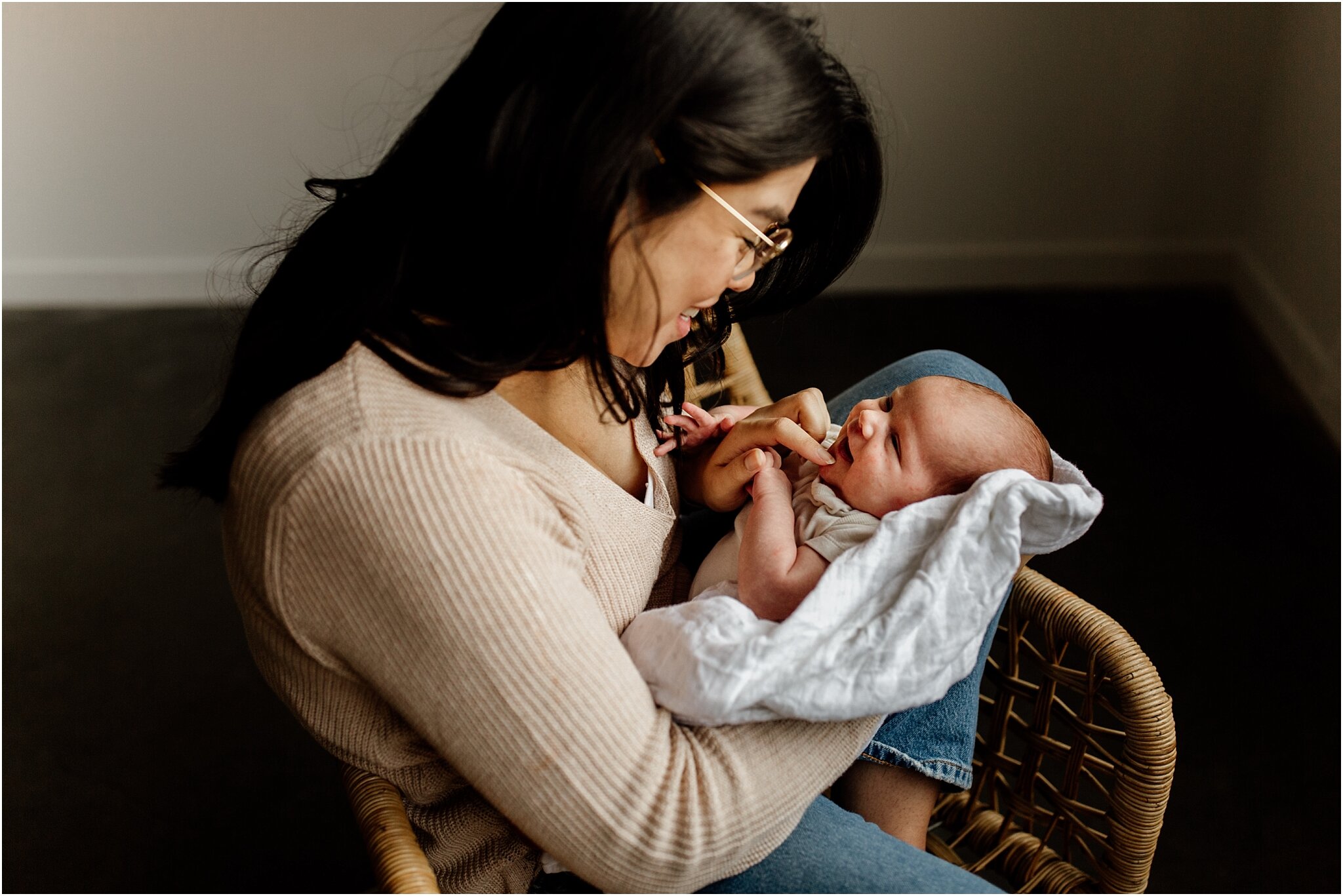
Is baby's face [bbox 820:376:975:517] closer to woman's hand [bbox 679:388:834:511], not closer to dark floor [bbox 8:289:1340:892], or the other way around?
woman's hand [bbox 679:388:834:511]

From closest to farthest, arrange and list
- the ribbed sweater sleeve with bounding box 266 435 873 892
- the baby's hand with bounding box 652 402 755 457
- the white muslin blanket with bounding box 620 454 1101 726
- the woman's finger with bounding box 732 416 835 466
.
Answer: the ribbed sweater sleeve with bounding box 266 435 873 892
the white muslin blanket with bounding box 620 454 1101 726
the woman's finger with bounding box 732 416 835 466
the baby's hand with bounding box 652 402 755 457

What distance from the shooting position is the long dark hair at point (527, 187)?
795mm

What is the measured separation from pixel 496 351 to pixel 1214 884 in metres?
1.42

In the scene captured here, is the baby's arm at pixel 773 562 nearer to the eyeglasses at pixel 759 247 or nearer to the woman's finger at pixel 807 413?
the woman's finger at pixel 807 413

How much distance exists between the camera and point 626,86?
788 millimetres

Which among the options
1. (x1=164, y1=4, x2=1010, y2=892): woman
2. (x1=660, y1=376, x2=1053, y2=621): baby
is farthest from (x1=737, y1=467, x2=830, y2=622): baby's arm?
(x1=164, y1=4, x2=1010, y2=892): woman

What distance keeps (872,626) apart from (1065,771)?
47 centimetres

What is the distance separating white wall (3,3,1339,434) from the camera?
2855 millimetres

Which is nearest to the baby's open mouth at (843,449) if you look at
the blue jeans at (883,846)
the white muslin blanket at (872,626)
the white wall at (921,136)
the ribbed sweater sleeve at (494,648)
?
the white muslin blanket at (872,626)

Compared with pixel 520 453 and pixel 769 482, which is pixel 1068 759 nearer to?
pixel 769 482

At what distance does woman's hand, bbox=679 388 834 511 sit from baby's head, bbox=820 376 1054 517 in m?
0.05

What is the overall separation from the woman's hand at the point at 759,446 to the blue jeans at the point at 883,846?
0.27 m

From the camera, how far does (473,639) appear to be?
78cm

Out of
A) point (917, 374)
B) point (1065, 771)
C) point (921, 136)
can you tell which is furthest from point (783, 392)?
point (1065, 771)
